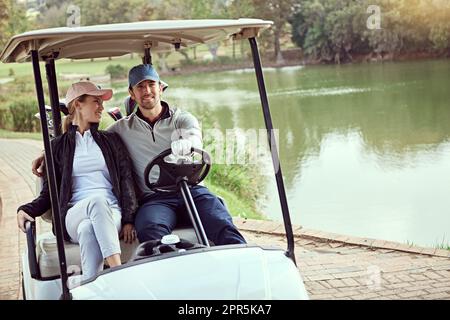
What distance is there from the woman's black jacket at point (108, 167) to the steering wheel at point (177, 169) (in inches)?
4.8

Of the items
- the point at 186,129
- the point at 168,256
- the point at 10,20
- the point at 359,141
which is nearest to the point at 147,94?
the point at 186,129

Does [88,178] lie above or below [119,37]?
below

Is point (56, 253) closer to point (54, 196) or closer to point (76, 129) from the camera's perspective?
point (54, 196)

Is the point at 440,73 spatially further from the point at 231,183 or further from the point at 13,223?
the point at 13,223

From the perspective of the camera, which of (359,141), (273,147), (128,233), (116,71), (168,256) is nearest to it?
(168,256)

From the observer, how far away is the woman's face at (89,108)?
3437mm

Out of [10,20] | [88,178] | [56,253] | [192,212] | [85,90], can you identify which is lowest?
[56,253]

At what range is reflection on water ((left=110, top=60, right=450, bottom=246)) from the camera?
872 centimetres

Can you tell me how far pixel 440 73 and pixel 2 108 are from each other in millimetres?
14366

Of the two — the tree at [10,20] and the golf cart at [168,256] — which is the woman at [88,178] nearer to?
the golf cart at [168,256]

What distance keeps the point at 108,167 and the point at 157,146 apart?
297 millimetres

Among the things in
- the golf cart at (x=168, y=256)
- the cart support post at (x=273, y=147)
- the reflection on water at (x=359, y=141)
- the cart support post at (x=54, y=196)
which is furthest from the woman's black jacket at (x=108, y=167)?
the reflection on water at (x=359, y=141)

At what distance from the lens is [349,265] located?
443 centimetres

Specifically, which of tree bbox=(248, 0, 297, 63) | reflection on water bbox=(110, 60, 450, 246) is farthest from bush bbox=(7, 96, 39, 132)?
tree bbox=(248, 0, 297, 63)
